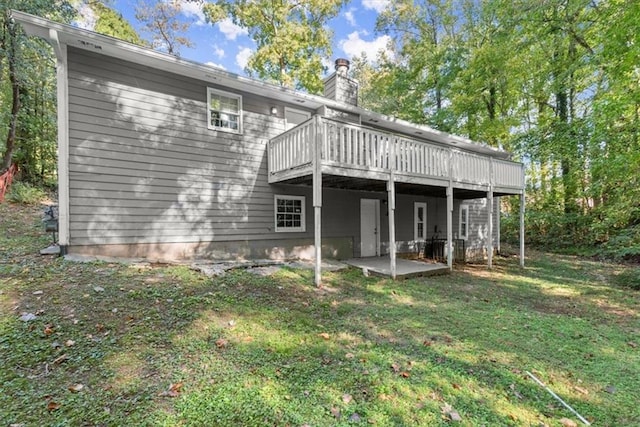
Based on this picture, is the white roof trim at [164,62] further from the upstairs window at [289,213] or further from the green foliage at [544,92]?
the green foliage at [544,92]

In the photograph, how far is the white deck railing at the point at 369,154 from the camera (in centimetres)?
702

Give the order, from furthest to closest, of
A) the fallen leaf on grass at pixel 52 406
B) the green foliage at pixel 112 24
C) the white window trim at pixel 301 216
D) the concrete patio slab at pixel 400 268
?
the green foliage at pixel 112 24, the white window trim at pixel 301 216, the concrete patio slab at pixel 400 268, the fallen leaf on grass at pixel 52 406

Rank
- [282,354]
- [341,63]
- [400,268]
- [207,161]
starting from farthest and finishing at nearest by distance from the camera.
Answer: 1. [341,63]
2. [400,268]
3. [207,161]
4. [282,354]

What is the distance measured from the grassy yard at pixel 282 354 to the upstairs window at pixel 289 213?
116 inches

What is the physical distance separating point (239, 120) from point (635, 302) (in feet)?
34.9

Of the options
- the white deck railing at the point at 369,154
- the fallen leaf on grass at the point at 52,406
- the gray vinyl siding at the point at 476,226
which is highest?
the white deck railing at the point at 369,154

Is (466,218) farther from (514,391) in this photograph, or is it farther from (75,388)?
(75,388)

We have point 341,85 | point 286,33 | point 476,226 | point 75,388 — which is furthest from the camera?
point 286,33

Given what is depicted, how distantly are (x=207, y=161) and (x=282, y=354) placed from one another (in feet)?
19.1

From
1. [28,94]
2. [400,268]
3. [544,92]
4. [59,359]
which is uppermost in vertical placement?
[544,92]

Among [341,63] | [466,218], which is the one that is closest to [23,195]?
[341,63]

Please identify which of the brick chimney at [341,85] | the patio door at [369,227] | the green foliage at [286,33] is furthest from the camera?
the green foliage at [286,33]

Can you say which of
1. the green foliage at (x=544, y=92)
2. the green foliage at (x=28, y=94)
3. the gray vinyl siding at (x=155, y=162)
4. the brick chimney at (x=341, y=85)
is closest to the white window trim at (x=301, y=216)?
the gray vinyl siding at (x=155, y=162)

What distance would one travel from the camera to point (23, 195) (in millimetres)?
12352
